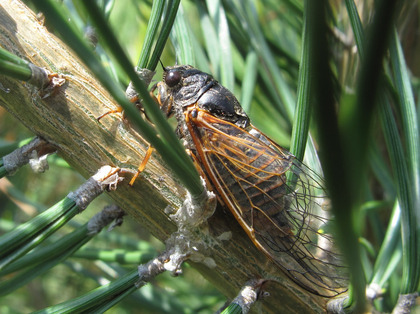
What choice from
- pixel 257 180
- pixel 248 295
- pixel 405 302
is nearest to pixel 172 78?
pixel 257 180

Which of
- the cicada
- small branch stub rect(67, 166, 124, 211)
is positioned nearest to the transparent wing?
the cicada

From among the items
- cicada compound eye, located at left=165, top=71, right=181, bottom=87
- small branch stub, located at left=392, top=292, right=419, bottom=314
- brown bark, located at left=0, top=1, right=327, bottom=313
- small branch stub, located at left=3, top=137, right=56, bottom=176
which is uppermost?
cicada compound eye, located at left=165, top=71, right=181, bottom=87

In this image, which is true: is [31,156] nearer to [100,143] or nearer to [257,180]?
[100,143]

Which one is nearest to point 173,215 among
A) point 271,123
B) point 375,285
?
Result: point 375,285

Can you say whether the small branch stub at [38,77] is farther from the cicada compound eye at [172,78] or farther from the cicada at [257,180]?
the cicada compound eye at [172,78]

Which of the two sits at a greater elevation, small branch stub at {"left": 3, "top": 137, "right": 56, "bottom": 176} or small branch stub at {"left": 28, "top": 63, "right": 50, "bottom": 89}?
small branch stub at {"left": 28, "top": 63, "right": 50, "bottom": 89}

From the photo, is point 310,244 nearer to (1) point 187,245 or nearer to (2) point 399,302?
(2) point 399,302

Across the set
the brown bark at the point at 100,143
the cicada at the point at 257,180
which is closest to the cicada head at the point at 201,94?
the cicada at the point at 257,180

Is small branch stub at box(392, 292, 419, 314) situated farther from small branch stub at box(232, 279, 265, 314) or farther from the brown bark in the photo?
small branch stub at box(232, 279, 265, 314)
